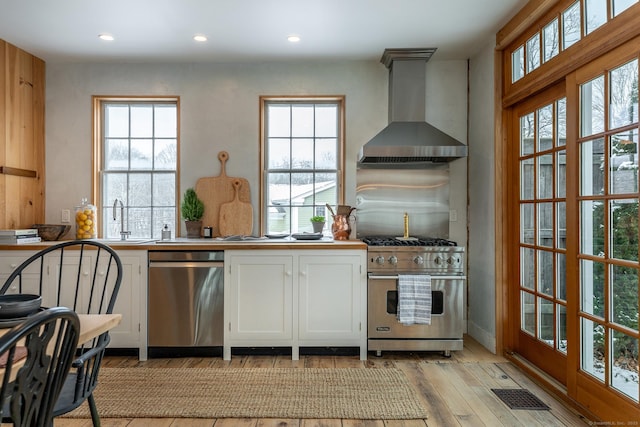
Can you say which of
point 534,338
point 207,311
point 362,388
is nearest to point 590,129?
point 534,338

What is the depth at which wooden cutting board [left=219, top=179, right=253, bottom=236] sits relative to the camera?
4.03m

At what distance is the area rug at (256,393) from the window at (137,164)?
1.58 meters

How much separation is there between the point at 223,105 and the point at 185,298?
1919mm

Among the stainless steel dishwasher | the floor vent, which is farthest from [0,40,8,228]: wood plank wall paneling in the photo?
the floor vent

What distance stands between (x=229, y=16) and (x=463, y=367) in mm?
3207

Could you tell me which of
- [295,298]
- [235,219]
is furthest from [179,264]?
[295,298]

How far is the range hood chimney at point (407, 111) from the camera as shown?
3619 mm

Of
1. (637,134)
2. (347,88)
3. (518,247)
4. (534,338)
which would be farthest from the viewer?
(347,88)

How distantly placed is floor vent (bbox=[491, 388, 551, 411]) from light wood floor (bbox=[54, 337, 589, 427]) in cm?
4

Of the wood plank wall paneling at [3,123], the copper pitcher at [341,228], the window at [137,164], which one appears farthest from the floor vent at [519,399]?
the wood plank wall paneling at [3,123]

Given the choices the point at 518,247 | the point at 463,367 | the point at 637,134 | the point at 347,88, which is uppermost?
the point at 347,88

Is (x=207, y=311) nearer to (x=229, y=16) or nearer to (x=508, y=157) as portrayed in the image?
(x=229, y=16)

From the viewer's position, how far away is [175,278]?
3.32 meters

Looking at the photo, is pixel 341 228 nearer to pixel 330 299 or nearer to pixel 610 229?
pixel 330 299
